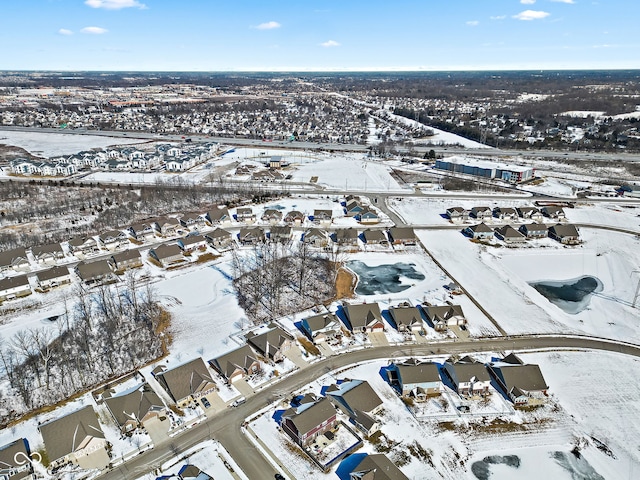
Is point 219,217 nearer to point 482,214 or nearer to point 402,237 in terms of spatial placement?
point 402,237

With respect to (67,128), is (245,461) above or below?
below

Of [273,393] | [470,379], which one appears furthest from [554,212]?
[273,393]

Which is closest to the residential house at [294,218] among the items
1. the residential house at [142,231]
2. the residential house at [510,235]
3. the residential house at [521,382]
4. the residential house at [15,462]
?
the residential house at [142,231]

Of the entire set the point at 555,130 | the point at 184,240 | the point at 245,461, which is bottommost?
the point at 245,461

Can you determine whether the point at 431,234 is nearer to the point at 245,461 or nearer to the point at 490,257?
the point at 490,257

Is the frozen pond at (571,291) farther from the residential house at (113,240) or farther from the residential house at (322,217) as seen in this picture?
the residential house at (113,240)

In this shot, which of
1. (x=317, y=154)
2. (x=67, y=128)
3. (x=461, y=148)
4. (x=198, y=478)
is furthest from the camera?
(x=67, y=128)

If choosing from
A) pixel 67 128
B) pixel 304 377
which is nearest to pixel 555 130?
pixel 304 377
